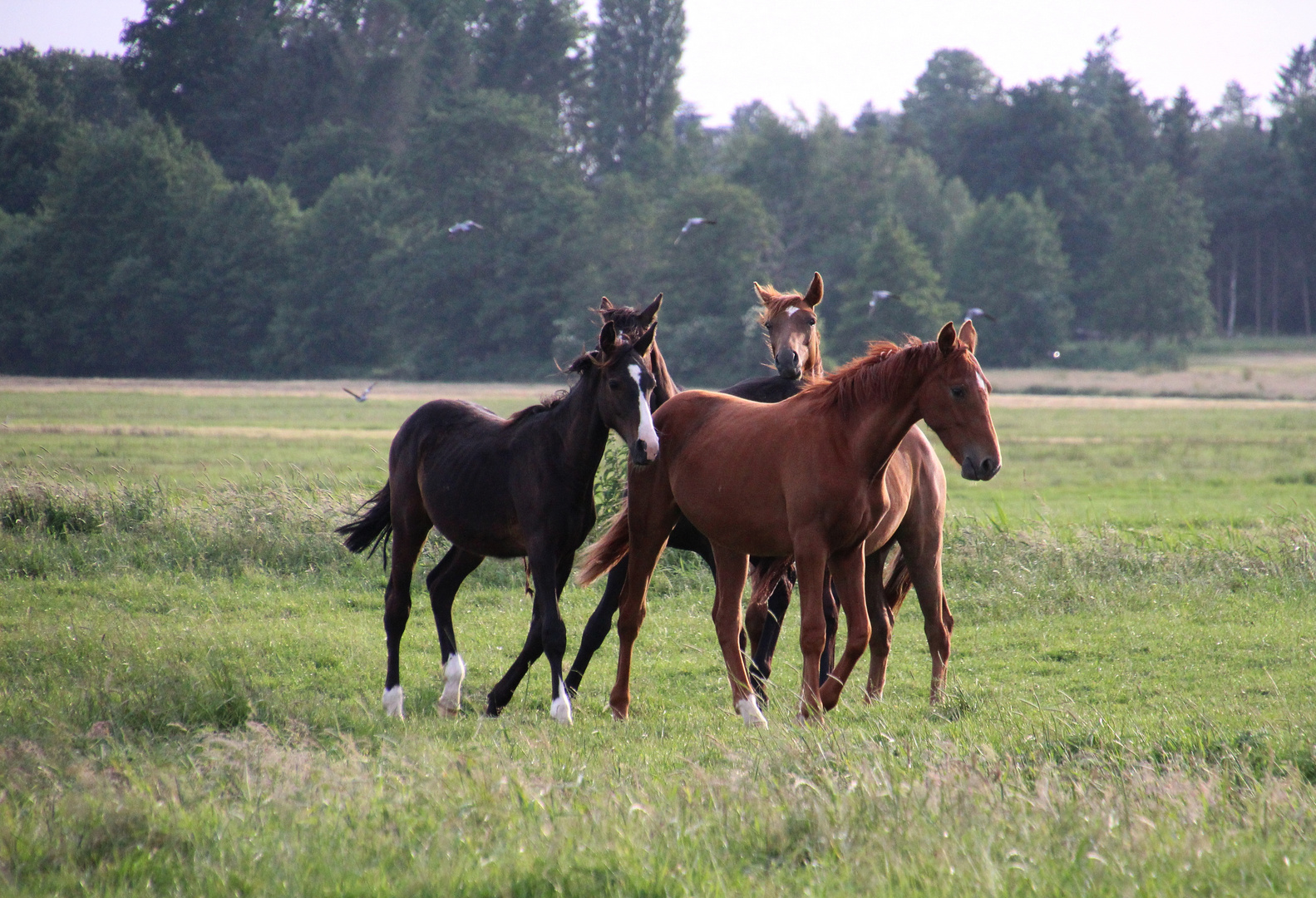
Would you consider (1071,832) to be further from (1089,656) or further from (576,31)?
(576,31)

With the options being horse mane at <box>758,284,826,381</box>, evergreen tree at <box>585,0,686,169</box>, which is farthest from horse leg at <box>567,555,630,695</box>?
evergreen tree at <box>585,0,686,169</box>

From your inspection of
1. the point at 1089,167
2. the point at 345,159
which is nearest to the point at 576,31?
the point at 345,159

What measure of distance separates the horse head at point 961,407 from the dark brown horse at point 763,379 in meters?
1.57

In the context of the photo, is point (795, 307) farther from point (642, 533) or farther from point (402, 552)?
point (402, 552)

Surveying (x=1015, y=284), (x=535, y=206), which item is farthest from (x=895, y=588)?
(x=1015, y=284)

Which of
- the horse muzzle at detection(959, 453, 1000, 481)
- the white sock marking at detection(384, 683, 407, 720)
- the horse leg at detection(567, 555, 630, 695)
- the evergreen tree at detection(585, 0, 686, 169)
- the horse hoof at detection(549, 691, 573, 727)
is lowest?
the white sock marking at detection(384, 683, 407, 720)

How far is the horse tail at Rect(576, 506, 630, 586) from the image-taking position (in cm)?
706

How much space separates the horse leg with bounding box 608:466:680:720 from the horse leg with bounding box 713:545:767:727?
36cm

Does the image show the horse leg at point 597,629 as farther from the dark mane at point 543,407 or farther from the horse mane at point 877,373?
the horse mane at point 877,373

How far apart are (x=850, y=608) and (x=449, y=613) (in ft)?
8.62

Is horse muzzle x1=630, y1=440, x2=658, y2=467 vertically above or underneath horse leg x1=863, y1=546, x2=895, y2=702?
above

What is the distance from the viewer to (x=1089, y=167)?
7544cm

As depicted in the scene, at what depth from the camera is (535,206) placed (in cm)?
6306

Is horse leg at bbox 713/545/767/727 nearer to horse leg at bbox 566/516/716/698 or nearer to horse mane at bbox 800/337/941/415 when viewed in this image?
horse leg at bbox 566/516/716/698
